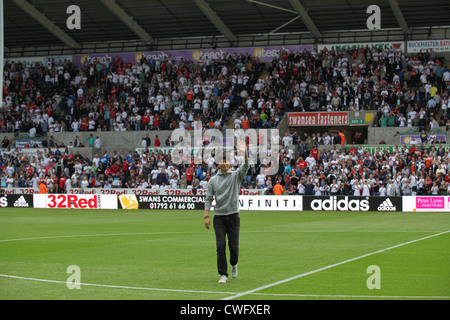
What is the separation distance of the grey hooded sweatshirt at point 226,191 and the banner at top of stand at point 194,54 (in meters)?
44.9

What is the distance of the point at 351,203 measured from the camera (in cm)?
3738

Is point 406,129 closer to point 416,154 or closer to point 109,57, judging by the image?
point 416,154

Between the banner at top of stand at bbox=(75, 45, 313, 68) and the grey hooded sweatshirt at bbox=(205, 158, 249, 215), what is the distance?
4487 cm

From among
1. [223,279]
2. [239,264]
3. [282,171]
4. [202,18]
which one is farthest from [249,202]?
[223,279]

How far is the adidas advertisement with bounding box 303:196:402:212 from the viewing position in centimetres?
3691

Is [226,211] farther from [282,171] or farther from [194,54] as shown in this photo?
[194,54]

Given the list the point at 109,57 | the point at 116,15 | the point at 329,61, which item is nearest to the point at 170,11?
the point at 116,15

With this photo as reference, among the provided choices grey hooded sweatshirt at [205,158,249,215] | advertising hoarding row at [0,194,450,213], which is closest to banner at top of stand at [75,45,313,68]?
advertising hoarding row at [0,194,450,213]

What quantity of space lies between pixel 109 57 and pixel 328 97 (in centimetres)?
2192

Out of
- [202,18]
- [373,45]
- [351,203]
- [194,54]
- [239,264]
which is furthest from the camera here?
[194,54]

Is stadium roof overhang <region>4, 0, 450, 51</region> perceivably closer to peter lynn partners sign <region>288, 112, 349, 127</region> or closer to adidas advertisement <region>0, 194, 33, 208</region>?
peter lynn partners sign <region>288, 112, 349, 127</region>

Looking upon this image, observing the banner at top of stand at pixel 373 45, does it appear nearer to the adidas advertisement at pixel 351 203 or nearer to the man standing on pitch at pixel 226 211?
the adidas advertisement at pixel 351 203

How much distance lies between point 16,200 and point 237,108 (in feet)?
57.7

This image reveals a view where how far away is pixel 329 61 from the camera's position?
172 ft
